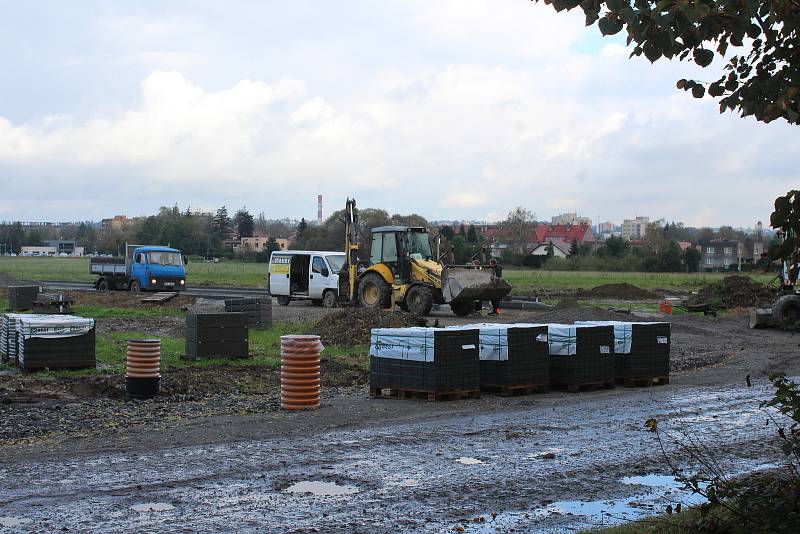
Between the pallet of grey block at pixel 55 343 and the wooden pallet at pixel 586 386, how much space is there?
9100 mm

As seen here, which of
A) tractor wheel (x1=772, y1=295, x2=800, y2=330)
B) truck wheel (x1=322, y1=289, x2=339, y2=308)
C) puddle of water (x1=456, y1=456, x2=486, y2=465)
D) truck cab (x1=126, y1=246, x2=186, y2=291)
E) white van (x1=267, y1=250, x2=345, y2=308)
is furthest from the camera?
truck cab (x1=126, y1=246, x2=186, y2=291)

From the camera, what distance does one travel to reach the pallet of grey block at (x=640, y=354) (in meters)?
17.8

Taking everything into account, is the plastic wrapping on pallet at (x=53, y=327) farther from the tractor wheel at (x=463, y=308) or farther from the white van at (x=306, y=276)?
the white van at (x=306, y=276)

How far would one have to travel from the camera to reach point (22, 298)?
3303cm

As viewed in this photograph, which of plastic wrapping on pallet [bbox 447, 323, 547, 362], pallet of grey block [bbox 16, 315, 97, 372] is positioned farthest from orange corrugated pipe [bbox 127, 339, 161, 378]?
plastic wrapping on pallet [bbox 447, 323, 547, 362]

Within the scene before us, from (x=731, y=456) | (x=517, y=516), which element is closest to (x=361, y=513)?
(x=517, y=516)

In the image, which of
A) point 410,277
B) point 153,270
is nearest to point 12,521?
point 410,277

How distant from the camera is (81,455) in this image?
35.2ft

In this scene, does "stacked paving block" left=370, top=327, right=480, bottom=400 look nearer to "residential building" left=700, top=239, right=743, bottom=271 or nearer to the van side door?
the van side door

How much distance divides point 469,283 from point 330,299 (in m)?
7.33

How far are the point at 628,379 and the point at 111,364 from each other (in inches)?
416

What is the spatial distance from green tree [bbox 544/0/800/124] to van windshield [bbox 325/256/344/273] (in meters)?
31.6

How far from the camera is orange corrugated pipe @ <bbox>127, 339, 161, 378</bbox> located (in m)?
15.5

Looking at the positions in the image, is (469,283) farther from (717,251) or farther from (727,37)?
(717,251)
